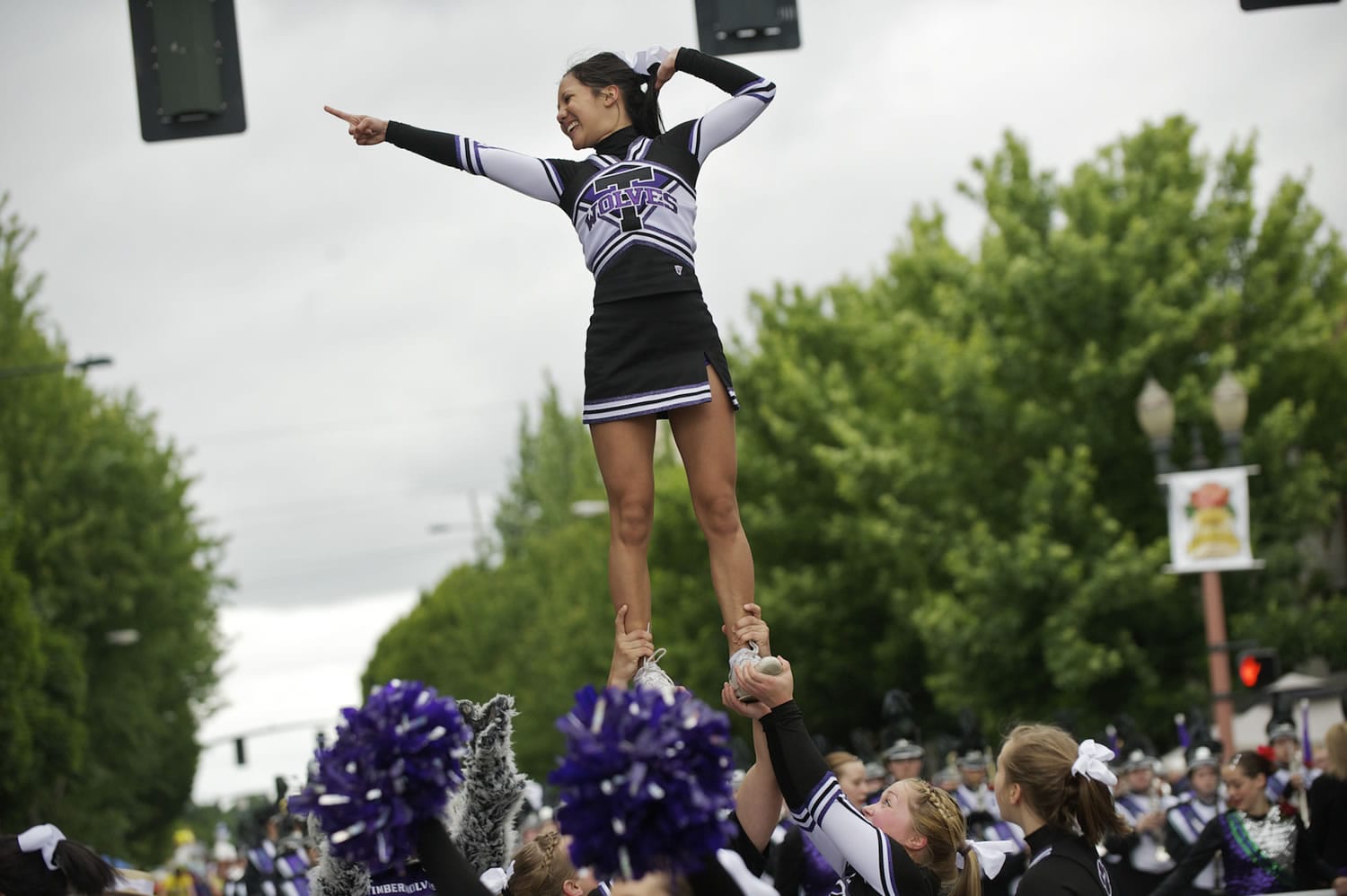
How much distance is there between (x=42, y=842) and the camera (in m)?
5.34

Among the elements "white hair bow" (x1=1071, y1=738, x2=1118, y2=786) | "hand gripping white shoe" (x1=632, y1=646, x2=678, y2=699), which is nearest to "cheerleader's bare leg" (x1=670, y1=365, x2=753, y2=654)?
"hand gripping white shoe" (x1=632, y1=646, x2=678, y2=699)

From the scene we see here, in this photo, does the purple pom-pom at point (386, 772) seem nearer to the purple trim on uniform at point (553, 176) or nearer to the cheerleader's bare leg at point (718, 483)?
the cheerleader's bare leg at point (718, 483)

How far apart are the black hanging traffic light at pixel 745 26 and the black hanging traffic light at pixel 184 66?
2.23m

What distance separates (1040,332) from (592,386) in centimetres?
2195

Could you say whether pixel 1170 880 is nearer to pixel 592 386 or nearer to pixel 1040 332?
pixel 592 386

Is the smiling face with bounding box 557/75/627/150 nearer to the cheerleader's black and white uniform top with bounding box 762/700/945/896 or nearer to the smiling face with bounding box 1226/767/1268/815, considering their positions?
the cheerleader's black and white uniform top with bounding box 762/700/945/896

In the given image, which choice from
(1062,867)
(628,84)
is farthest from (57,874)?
(628,84)

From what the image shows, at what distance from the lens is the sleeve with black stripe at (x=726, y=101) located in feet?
18.7

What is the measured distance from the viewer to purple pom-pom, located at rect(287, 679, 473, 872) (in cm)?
345

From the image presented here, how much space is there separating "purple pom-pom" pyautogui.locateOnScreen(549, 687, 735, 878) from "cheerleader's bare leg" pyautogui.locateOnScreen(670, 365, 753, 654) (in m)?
2.26

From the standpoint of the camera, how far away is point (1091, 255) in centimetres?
2606

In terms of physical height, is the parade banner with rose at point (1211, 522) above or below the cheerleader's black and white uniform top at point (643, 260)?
below

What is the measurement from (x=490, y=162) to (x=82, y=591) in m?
31.2

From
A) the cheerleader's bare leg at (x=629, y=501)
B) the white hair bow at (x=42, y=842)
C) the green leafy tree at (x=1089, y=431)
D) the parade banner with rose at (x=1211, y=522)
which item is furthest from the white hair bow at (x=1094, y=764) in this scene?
the green leafy tree at (x=1089, y=431)
